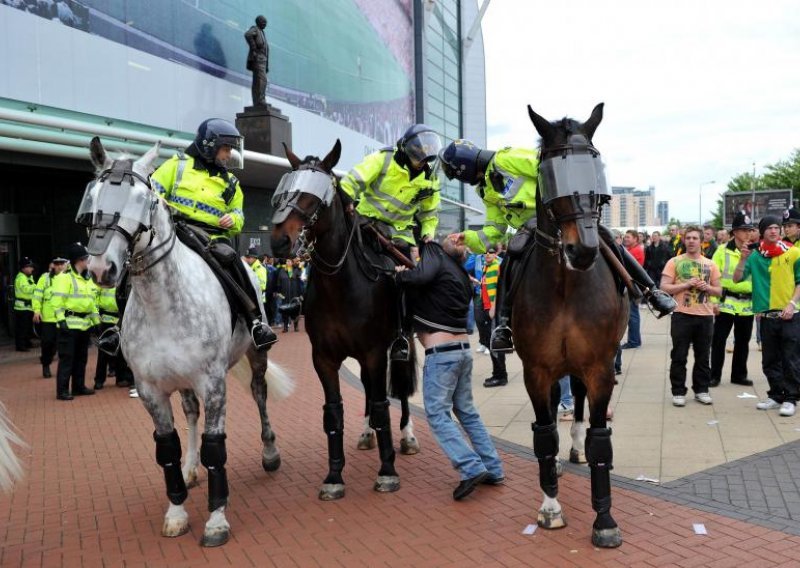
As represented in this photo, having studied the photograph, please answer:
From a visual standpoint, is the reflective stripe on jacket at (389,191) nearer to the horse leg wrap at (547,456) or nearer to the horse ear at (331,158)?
the horse ear at (331,158)

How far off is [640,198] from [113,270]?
140 metres

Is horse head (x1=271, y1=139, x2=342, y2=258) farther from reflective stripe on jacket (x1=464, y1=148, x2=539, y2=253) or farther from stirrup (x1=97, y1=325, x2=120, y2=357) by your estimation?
stirrup (x1=97, y1=325, x2=120, y2=357)

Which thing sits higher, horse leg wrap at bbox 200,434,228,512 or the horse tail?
the horse tail

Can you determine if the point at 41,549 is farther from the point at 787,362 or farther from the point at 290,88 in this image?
the point at 290,88

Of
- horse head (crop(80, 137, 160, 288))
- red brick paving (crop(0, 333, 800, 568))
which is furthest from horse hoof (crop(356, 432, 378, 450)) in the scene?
horse head (crop(80, 137, 160, 288))

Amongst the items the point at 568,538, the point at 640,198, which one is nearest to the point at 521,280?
the point at 568,538

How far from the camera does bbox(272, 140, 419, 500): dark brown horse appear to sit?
504cm

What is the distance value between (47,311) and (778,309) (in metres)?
11.0

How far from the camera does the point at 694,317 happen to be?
8.12m

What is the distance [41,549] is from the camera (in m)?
4.59

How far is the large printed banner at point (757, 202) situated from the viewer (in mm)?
29266

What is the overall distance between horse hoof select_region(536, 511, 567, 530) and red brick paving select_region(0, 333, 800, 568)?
77 mm

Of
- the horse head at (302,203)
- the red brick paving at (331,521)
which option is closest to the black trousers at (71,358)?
the red brick paving at (331,521)

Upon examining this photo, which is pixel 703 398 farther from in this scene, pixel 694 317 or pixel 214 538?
pixel 214 538
